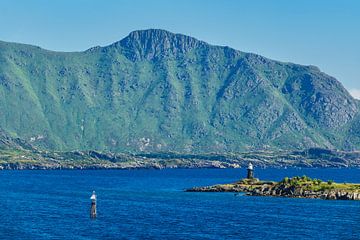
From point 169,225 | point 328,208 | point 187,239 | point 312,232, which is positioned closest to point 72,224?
point 169,225

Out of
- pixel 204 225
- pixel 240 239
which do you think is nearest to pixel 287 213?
pixel 204 225

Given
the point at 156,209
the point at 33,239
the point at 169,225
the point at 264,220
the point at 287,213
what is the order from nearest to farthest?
the point at 33,239 < the point at 169,225 < the point at 264,220 < the point at 287,213 < the point at 156,209

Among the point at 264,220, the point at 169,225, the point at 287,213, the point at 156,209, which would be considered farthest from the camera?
the point at 156,209

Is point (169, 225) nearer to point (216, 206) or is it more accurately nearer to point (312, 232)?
point (312, 232)

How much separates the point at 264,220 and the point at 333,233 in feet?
76.3

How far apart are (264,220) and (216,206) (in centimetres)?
3343

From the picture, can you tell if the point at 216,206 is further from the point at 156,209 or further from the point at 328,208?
the point at 328,208

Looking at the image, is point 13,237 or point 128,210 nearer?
point 13,237

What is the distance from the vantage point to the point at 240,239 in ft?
450

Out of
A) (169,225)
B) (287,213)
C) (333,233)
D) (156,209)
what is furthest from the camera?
(156,209)

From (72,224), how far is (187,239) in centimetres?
3157

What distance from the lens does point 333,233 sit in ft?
478

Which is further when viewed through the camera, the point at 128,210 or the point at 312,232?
the point at 128,210

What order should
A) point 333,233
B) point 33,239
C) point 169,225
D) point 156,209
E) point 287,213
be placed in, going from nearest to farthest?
point 33,239 < point 333,233 < point 169,225 < point 287,213 < point 156,209
